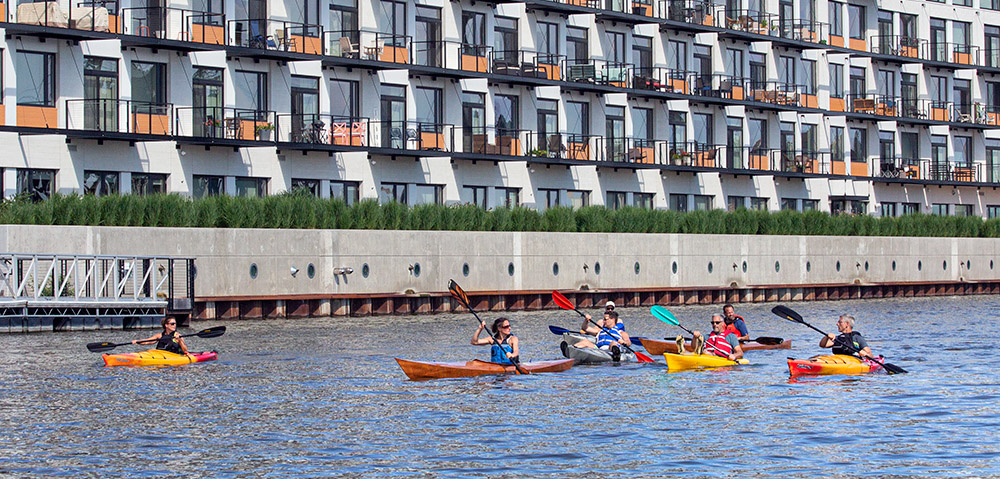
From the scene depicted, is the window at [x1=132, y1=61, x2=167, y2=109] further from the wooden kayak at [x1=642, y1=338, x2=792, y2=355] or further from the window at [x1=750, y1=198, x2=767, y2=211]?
the window at [x1=750, y1=198, x2=767, y2=211]

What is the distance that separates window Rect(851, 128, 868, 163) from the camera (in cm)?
7806

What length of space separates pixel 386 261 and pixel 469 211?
5.57 m

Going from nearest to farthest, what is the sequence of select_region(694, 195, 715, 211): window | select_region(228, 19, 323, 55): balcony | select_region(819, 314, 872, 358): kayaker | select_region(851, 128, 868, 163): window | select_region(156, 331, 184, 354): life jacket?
1. select_region(819, 314, 872, 358): kayaker
2. select_region(156, 331, 184, 354): life jacket
3. select_region(228, 19, 323, 55): balcony
4. select_region(694, 195, 715, 211): window
5. select_region(851, 128, 868, 163): window

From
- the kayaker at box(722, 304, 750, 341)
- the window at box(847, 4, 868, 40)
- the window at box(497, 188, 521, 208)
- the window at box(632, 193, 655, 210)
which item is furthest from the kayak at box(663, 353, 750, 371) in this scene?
the window at box(847, 4, 868, 40)

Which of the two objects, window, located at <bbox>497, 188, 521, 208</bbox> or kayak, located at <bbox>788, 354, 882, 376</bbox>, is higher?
window, located at <bbox>497, 188, 521, 208</bbox>

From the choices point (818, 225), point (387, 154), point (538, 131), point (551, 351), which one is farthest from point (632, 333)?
point (818, 225)

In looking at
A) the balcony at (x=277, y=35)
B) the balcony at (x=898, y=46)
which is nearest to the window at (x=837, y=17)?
the balcony at (x=898, y=46)

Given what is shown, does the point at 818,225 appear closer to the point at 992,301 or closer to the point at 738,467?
the point at 992,301

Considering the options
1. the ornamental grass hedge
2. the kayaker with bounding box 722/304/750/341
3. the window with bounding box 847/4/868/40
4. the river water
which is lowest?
the river water

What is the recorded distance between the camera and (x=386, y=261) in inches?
1912

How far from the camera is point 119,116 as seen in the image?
48969 millimetres

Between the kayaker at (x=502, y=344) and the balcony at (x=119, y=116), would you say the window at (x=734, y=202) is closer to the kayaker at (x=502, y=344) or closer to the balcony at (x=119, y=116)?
the balcony at (x=119, y=116)

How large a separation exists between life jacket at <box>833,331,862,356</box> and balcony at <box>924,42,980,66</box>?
5469 cm

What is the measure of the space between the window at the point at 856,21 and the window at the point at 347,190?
33278 millimetres
